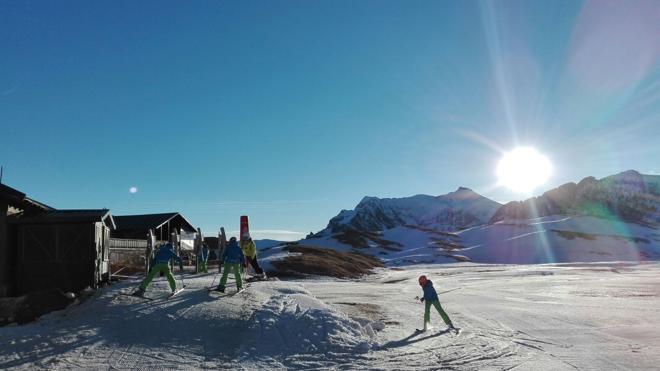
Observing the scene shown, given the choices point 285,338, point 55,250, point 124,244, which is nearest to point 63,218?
point 55,250

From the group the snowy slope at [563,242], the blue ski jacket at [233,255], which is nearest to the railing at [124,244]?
the blue ski jacket at [233,255]

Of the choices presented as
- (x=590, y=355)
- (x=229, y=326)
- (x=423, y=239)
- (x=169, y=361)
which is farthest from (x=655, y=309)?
(x=423, y=239)

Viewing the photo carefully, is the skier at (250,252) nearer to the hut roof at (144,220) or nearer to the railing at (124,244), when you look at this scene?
the railing at (124,244)

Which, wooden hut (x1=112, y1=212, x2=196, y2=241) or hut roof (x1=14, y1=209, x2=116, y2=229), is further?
wooden hut (x1=112, y1=212, x2=196, y2=241)

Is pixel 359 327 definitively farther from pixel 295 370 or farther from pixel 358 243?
pixel 358 243

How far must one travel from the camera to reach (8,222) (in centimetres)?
1756

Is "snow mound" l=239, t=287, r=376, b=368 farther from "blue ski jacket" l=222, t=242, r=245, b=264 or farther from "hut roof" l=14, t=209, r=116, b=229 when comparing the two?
"hut roof" l=14, t=209, r=116, b=229

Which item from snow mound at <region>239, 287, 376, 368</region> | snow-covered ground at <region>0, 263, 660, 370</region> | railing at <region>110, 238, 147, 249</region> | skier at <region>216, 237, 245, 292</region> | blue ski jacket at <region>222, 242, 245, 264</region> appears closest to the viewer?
snow-covered ground at <region>0, 263, 660, 370</region>

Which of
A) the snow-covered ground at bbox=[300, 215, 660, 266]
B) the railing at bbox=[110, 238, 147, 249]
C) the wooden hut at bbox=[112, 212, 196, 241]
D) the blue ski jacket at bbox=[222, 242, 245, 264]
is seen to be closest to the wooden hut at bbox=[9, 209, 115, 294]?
the blue ski jacket at bbox=[222, 242, 245, 264]

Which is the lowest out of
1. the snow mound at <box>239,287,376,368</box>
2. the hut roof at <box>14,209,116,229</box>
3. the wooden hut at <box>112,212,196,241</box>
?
the snow mound at <box>239,287,376,368</box>

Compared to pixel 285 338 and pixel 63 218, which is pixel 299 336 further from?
pixel 63 218

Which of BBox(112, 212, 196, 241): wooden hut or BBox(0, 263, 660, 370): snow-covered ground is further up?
BBox(112, 212, 196, 241): wooden hut

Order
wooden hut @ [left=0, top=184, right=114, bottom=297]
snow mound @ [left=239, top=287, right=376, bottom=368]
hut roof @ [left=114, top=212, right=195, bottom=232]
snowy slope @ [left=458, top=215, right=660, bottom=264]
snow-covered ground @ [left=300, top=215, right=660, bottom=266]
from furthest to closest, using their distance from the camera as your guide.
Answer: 1. snowy slope @ [left=458, top=215, right=660, bottom=264]
2. snow-covered ground @ [left=300, top=215, right=660, bottom=266]
3. hut roof @ [left=114, top=212, right=195, bottom=232]
4. wooden hut @ [left=0, top=184, right=114, bottom=297]
5. snow mound @ [left=239, top=287, right=376, bottom=368]

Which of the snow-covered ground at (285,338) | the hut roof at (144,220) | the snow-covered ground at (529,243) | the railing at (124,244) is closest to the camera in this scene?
the snow-covered ground at (285,338)
